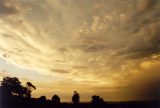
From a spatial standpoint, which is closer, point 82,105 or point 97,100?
point 97,100

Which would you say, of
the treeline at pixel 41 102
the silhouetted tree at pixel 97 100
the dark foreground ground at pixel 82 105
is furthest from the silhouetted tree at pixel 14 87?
the silhouetted tree at pixel 97 100

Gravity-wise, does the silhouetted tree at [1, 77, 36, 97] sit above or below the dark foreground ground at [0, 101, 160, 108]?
above

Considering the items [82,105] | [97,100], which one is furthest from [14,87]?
[97,100]

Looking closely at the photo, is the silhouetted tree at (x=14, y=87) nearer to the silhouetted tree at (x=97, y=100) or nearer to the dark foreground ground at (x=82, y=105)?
the dark foreground ground at (x=82, y=105)

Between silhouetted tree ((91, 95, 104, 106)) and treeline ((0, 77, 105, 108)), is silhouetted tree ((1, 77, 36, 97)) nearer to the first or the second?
treeline ((0, 77, 105, 108))

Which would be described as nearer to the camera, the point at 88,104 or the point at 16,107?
the point at 88,104

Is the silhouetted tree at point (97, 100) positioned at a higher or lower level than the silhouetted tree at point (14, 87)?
lower

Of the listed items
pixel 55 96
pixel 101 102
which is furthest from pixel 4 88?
pixel 101 102

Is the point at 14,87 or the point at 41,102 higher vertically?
the point at 14,87

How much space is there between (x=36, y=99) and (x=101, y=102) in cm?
879

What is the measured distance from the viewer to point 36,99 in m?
31.4

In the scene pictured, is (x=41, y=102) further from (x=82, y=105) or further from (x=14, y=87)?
(x=14, y=87)

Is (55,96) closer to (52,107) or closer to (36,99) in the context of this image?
(52,107)

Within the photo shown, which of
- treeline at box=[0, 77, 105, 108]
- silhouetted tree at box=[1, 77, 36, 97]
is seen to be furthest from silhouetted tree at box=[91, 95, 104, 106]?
silhouetted tree at box=[1, 77, 36, 97]
